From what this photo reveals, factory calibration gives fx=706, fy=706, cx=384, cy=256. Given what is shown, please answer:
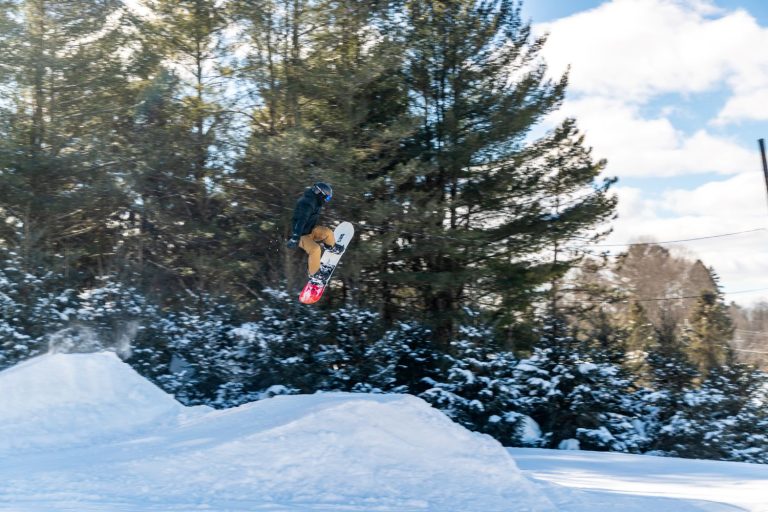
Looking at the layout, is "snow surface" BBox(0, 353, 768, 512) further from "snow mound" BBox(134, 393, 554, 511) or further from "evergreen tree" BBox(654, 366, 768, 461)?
"evergreen tree" BBox(654, 366, 768, 461)

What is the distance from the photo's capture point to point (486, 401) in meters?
12.5

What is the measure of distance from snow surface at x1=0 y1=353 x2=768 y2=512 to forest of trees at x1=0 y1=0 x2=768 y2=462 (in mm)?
3829

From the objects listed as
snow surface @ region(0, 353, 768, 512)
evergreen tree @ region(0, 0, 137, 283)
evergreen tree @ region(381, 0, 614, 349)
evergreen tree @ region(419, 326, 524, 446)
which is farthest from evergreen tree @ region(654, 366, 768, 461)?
evergreen tree @ region(0, 0, 137, 283)

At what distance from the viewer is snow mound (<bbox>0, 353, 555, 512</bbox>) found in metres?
5.77

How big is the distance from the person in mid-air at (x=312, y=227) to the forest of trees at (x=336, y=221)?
7.79 feet

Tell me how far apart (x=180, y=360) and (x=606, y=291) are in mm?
13880

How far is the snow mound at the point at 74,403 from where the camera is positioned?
8.27 m

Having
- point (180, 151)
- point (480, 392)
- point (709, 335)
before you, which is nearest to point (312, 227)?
point (480, 392)

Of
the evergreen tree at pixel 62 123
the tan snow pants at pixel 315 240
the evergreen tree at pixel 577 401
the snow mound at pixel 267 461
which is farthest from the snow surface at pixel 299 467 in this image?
the evergreen tree at pixel 62 123

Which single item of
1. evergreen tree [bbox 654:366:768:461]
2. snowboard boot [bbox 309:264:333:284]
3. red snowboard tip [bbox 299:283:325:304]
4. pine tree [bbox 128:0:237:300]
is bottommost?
evergreen tree [bbox 654:366:768:461]

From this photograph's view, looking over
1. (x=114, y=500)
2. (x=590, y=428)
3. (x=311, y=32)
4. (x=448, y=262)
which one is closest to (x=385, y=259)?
(x=448, y=262)

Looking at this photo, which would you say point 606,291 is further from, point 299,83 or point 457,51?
point 299,83

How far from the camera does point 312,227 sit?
10.7m

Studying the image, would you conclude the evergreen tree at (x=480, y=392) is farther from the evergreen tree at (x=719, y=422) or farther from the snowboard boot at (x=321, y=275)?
the evergreen tree at (x=719, y=422)
